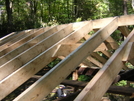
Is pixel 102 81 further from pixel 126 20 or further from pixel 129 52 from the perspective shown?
pixel 126 20

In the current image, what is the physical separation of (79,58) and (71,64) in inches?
7.0

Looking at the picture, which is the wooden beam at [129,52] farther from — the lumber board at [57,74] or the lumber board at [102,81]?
the lumber board at [57,74]

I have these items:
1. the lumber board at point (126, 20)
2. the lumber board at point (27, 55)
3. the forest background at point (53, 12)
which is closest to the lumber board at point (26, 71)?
the lumber board at point (27, 55)

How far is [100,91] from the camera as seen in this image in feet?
5.16

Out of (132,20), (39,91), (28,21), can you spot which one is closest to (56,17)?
(28,21)

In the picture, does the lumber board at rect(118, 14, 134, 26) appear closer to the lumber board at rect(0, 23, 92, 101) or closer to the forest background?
the lumber board at rect(0, 23, 92, 101)

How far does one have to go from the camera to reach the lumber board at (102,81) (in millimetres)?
1439

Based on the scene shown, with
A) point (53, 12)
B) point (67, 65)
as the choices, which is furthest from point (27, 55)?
point (53, 12)

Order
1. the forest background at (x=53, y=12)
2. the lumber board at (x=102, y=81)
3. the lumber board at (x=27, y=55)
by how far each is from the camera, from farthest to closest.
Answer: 1. the forest background at (x=53, y=12)
2. the lumber board at (x=27, y=55)
3. the lumber board at (x=102, y=81)

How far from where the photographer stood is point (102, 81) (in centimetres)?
161

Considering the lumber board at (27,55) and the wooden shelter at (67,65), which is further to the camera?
the lumber board at (27,55)

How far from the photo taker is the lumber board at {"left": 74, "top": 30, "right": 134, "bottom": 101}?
144 cm

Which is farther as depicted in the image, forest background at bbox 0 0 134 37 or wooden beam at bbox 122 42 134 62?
forest background at bbox 0 0 134 37

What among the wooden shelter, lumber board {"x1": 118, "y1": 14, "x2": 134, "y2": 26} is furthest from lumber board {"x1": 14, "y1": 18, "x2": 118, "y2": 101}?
lumber board {"x1": 118, "y1": 14, "x2": 134, "y2": 26}
